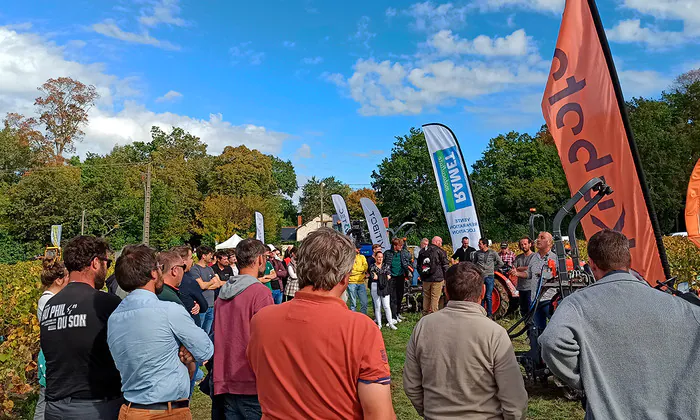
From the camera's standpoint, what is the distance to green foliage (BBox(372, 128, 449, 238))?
50469 mm

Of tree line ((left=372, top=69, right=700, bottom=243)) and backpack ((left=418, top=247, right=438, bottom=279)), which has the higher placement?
tree line ((left=372, top=69, right=700, bottom=243))

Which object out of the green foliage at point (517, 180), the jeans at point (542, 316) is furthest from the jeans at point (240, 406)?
the green foliage at point (517, 180)

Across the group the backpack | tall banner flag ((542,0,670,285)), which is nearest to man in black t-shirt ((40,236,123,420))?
tall banner flag ((542,0,670,285))

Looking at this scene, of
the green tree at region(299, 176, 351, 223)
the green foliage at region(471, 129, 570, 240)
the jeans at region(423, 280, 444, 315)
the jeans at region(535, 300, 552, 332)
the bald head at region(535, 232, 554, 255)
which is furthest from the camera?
the green tree at region(299, 176, 351, 223)

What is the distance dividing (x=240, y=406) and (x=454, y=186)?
847cm

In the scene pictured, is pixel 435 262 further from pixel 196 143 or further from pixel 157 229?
pixel 196 143

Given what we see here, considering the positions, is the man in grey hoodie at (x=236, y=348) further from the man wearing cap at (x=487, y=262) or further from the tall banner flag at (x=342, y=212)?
the tall banner flag at (x=342, y=212)

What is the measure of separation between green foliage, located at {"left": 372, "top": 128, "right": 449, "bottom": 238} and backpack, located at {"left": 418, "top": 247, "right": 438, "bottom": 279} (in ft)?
128

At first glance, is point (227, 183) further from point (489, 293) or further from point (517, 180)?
point (489, 293)

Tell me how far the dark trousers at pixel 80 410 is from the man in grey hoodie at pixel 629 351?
2.45 metres

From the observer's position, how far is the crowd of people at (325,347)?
6.63 feet

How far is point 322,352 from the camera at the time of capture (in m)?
1.99

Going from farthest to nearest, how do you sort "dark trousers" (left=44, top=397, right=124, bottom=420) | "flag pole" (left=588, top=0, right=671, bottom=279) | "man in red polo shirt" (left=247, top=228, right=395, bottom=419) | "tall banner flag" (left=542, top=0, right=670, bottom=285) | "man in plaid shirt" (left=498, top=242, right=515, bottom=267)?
"man in plaid shirt" (left=498, top=242, right=515, bottom=267), "tall banner flag" (left=542, top=0, right=670, bottom=285), "flag pole" (left=588, top=0, right=671, bottom=279), "dark trousers" (left=44, top=397, right=124, bottom=420), "man in red polo shirt" (left=247, top=228, right=395, bottom=419)

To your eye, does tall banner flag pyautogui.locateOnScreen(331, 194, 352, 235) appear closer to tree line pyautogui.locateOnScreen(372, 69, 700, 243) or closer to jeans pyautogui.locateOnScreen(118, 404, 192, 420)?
jeans pyautogui.locateOnScreen(118, 404, 192, 420)
